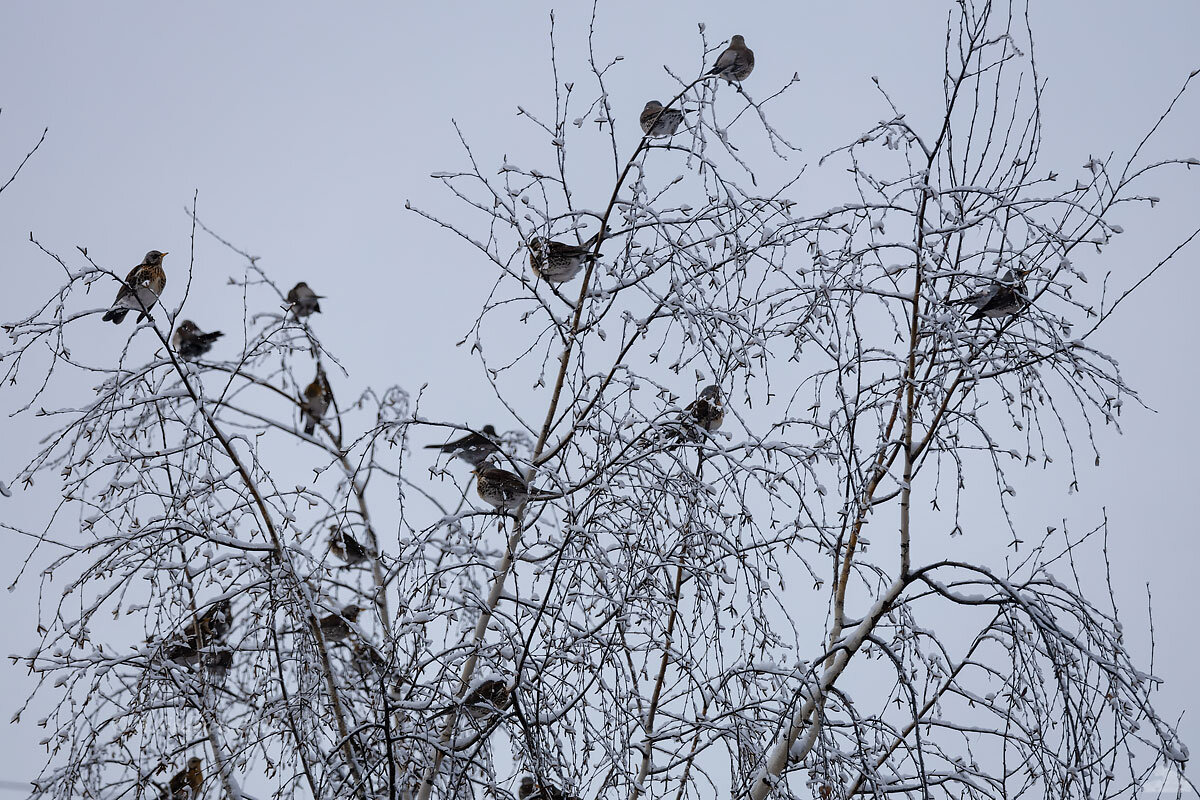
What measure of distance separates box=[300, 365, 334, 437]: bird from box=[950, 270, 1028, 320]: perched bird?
2.65m

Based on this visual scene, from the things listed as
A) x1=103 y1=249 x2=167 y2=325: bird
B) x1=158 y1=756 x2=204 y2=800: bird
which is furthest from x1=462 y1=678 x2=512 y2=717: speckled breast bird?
x1=103 y1=249 x2=167 y2=325: bird

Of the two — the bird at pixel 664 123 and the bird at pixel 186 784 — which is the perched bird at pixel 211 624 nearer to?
the bird at pixel 186 784

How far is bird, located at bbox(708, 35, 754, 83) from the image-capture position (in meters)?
3.68

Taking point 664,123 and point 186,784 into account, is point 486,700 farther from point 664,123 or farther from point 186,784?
point 664,123

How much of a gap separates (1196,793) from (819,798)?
3.47ft

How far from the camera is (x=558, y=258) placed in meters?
A: 3.69

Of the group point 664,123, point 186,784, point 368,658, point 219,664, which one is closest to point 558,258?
point 664,123

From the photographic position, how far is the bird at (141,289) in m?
3.52

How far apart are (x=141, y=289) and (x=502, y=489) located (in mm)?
1576

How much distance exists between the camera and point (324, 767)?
10.3 ft

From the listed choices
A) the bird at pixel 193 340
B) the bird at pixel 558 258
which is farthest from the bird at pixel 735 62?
the bird at pixel 193 340

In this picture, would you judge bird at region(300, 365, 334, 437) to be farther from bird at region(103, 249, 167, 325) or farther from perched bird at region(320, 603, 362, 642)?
perched bird at region(320, 603, 362, 642)

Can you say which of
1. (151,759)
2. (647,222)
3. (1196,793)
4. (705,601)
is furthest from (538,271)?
(1196,793)

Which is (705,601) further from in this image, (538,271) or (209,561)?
(209,561)
